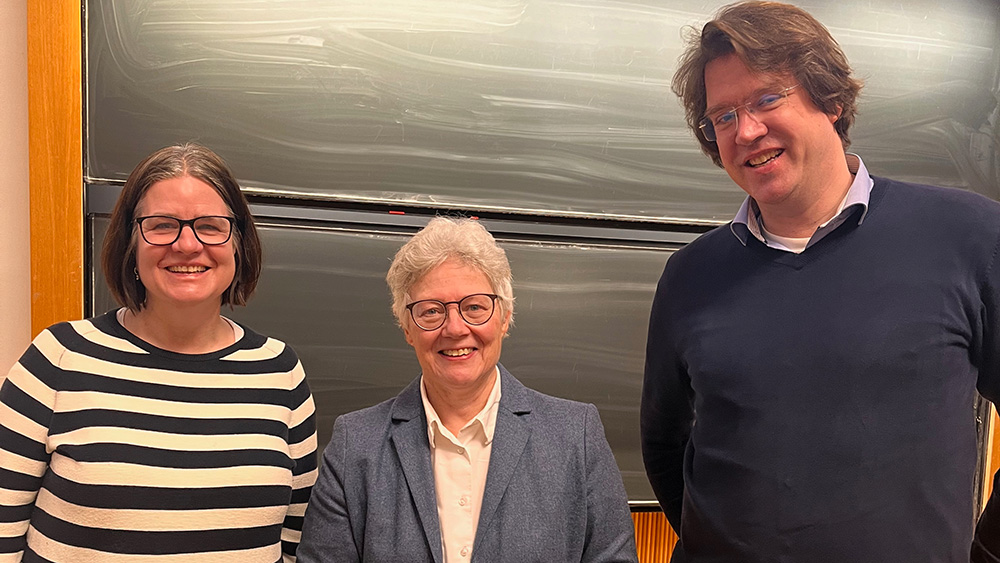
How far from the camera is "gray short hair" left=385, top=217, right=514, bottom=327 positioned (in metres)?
1.43

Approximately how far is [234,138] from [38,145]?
0.46 m

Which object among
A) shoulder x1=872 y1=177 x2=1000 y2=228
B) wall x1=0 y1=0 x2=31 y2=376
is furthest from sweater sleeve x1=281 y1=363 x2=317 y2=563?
shoulder x1=872 y1=177 x2=1000 y2=228

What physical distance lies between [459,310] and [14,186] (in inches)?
51.2

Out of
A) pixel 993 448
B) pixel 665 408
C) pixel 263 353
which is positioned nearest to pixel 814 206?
pixel 665 408

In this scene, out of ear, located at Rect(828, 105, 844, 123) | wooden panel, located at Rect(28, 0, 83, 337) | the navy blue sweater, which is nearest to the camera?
the navy blue sweater

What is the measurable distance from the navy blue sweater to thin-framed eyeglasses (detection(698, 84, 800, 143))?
23 centimetres

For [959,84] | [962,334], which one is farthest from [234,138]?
[959,84]

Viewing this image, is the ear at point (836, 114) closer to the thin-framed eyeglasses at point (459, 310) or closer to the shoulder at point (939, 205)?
the shoulder at point (939, 205)

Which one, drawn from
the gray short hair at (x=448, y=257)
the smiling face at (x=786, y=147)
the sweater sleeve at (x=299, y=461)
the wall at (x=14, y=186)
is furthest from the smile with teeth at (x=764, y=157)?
the wall at (x=14, y=186)

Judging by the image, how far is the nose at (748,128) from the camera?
126cm

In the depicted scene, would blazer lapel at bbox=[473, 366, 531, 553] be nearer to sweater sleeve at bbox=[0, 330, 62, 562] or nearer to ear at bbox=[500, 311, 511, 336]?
ear at bbox=[500, 311, 511, 336]

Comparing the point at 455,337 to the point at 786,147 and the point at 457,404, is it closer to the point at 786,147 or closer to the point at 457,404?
the point at 457,404

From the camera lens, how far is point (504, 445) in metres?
1.41

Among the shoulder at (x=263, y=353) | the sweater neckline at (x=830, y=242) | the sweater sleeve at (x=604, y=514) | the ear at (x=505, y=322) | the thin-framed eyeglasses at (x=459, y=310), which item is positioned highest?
the sweater neckline at (x=830, y=242)
